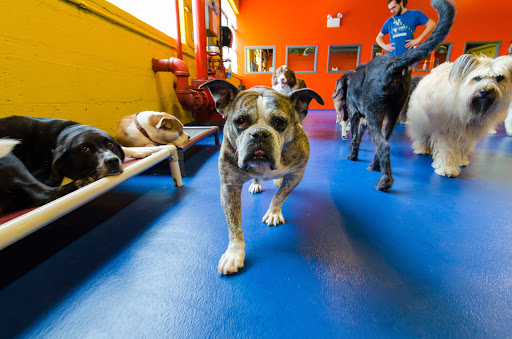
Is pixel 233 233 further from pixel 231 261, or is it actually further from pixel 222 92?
pixel 222 92

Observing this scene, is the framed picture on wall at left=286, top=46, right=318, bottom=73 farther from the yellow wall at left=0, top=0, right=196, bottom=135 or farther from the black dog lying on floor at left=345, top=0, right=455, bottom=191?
the black dog lying on floor at left=345, top=0, right=455, bottom=191

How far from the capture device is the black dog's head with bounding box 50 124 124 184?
132cm

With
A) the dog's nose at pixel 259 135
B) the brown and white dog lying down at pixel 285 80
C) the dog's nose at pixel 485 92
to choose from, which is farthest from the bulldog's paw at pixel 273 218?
the brown and white dog lying down at pixel 285 80

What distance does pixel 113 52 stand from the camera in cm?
261

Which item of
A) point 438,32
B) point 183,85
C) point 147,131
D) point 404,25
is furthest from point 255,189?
point 404,25

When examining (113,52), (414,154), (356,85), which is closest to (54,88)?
(113,52)

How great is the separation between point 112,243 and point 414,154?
373cm

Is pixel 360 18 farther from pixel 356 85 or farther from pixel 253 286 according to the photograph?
pixel 253 286

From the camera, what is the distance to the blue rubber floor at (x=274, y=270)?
834mm

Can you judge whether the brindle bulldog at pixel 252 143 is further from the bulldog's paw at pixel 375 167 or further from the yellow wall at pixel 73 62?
the yellow wall at pixel 73 62

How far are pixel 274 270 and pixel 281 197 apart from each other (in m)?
0.51

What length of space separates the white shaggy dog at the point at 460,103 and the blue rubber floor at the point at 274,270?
626 millimetres

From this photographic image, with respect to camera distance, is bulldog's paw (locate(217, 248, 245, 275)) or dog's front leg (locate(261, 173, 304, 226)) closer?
bulldog's paw (locate(217, 248, 245, 275))

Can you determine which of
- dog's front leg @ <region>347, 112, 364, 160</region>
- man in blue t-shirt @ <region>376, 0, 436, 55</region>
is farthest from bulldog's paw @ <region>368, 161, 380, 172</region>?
man in blue t-shirt @ <region>376, 0, 436, 55</region>
